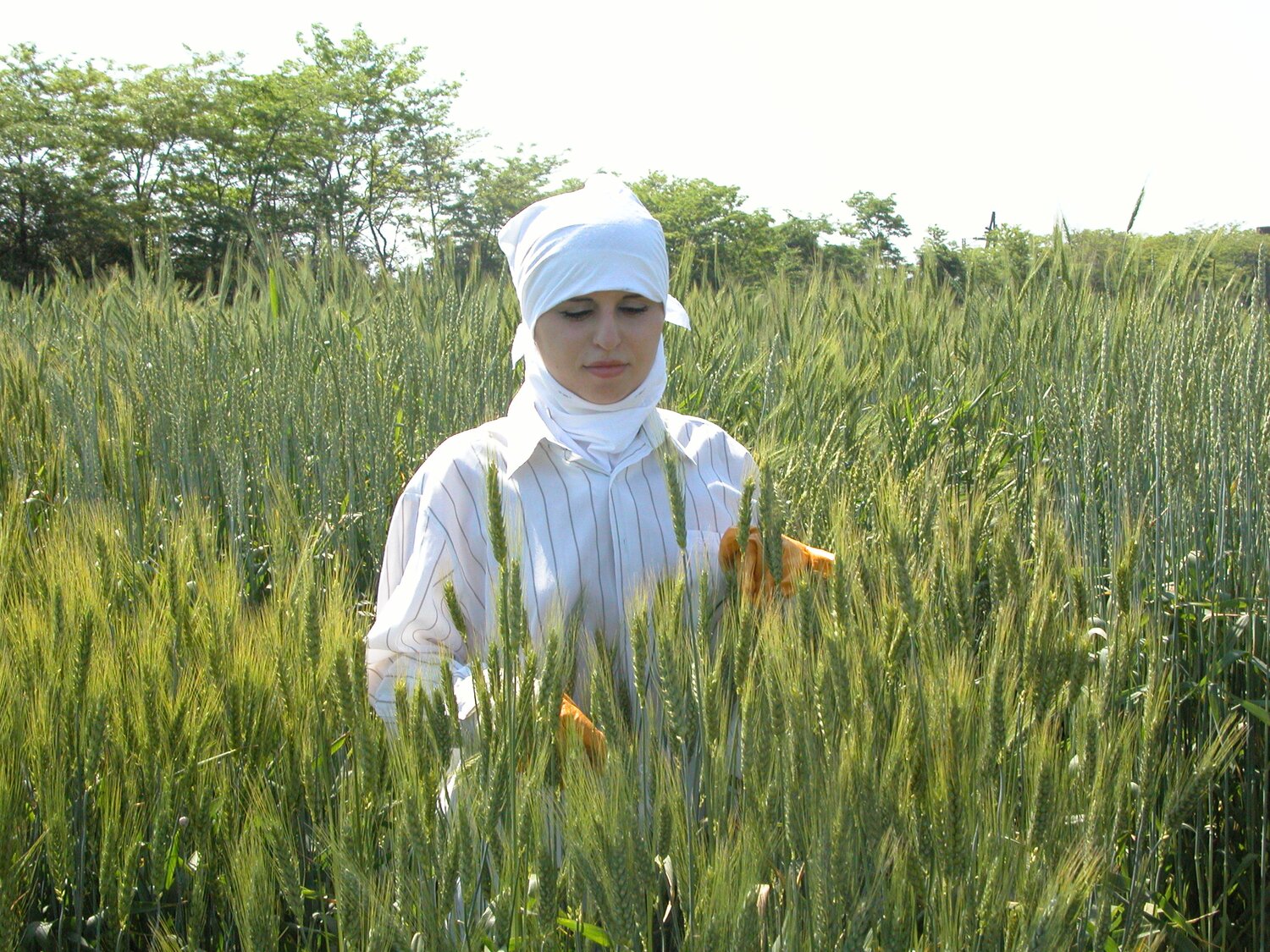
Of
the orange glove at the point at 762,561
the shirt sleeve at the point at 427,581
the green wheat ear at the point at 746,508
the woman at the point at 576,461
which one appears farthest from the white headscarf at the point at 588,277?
the green wheat ear at the point at 746,508

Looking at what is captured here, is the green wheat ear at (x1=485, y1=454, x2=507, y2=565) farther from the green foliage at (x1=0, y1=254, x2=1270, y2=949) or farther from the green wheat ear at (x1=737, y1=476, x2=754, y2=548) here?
the green wheat ear at (x1=737, y1=476, x2=754, y2=548)

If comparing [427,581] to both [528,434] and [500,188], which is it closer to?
[528,434]

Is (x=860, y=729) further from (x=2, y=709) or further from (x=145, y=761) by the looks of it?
(x=2, y=709)

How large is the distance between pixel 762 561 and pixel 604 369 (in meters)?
0.59

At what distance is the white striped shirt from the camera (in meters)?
1.64

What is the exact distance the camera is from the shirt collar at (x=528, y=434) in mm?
1806

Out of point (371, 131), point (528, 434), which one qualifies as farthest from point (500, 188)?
point (528, 434)

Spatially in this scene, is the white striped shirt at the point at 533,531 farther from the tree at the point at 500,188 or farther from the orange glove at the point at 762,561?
the tree at the point at 500,188

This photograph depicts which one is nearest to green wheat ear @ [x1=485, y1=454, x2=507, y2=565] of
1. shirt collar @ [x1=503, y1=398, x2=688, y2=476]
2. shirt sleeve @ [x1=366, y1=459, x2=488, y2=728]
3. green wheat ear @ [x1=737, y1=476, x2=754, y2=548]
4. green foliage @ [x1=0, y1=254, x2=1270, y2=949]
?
green foliage @ [x1=0, y1=254, x2=1270, y2=949]

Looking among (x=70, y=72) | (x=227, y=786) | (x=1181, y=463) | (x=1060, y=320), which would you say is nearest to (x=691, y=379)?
(x=1060, y=320)

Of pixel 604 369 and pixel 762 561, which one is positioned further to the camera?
pixel 604 369

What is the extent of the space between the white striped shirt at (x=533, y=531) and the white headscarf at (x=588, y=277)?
4 cm

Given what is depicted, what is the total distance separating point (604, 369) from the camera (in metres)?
1.79

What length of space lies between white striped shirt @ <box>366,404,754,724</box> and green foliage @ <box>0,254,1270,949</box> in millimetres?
133
